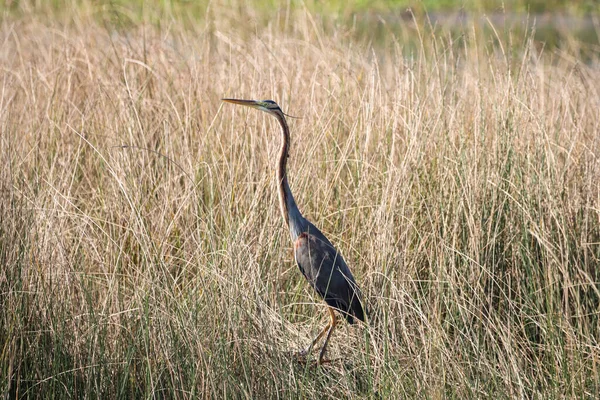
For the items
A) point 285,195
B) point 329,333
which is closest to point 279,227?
point 285,195

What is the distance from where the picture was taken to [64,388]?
269cm

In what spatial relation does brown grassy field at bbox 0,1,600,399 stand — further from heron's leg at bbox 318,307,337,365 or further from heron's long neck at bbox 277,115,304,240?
heron's long neck at bbox 277,115,304,240

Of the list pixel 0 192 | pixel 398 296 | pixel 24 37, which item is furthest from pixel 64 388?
pixel 24 37

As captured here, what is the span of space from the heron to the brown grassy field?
0.30 ft

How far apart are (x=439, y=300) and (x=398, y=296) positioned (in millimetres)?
173

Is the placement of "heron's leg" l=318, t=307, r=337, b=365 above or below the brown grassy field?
below

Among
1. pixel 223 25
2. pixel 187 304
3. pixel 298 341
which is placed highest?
pixel 223 25

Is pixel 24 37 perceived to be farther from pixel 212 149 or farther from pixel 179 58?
pixel 212 149

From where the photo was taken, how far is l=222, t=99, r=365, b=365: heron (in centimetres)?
298

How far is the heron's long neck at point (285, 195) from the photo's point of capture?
3.04 metres

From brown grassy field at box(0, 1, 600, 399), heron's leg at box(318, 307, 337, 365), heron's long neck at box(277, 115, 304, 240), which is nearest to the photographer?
brown grassy field at box(0, 1, 600, 399)

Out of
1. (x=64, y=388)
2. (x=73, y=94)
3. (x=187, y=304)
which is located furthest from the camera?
(x=73, y=94)

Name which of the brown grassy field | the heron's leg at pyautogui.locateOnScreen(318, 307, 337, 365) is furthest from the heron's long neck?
the heron's leg at pyautogui.locateOnScreen(318, 307, 337, 365)

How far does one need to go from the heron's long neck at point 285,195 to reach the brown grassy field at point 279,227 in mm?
173
